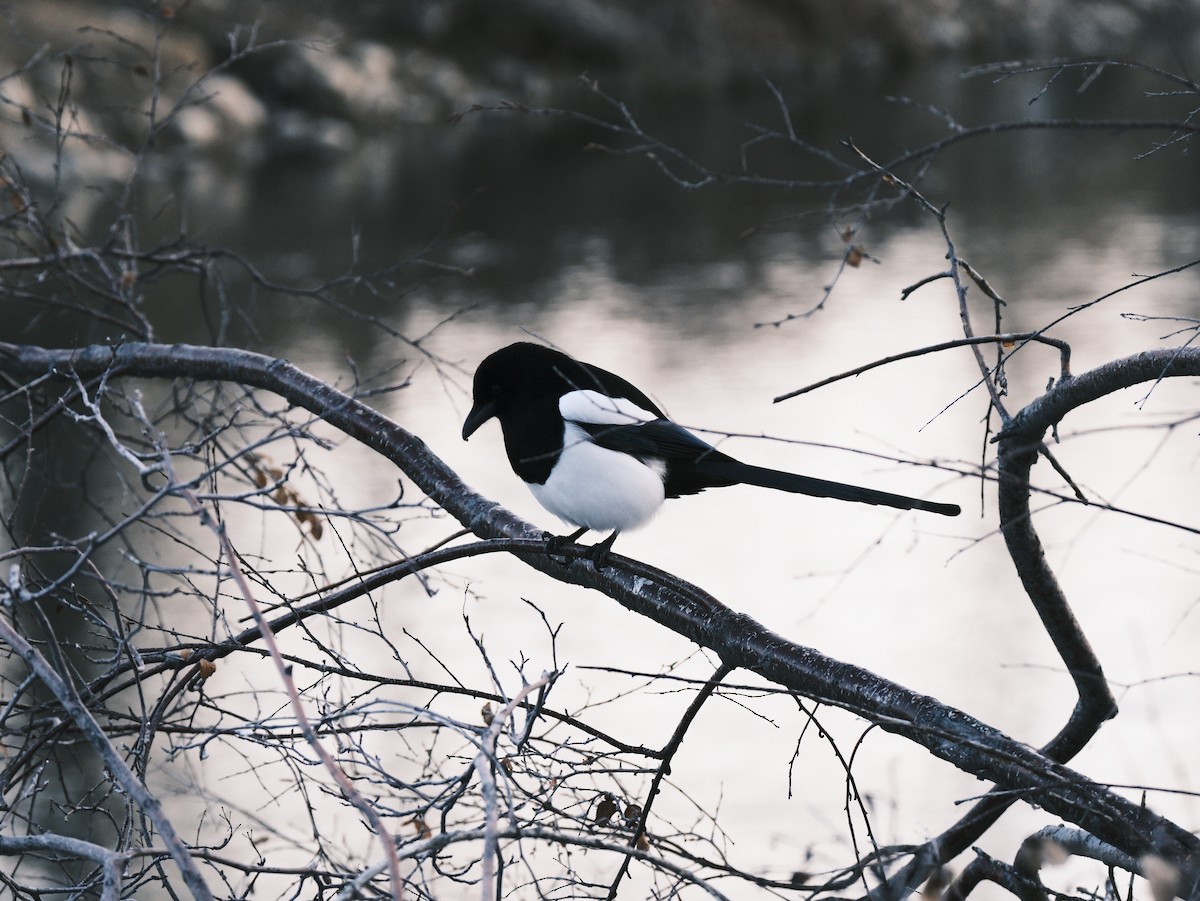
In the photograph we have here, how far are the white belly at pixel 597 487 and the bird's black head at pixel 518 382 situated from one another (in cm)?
12

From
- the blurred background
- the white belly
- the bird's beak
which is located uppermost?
the blurred background

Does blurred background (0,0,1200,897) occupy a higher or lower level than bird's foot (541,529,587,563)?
higher

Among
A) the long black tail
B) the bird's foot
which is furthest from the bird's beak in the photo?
the long black tail

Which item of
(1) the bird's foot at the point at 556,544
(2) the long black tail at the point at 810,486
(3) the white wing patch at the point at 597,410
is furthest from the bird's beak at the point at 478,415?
(2) the long black tail at the point at 810,486

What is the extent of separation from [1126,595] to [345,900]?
7503mm

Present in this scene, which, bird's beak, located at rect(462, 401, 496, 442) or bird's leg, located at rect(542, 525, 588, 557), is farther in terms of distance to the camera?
bird's beak, located at rect(462, 401, 496, 442)

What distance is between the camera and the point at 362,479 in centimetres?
988

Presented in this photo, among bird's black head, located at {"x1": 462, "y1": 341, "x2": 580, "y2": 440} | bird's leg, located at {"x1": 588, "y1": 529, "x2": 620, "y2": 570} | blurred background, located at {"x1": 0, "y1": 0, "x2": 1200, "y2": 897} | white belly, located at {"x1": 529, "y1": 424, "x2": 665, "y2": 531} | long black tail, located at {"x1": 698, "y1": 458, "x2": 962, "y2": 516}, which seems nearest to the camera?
long black tail, located at {"x1": 698, "y1": 458, "x2": 962, "y2": 516}

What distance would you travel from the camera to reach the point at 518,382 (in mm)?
3174

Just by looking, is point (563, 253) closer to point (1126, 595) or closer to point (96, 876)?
point (1126, 595)

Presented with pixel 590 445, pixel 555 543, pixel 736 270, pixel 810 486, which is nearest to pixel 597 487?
pixel 590 445

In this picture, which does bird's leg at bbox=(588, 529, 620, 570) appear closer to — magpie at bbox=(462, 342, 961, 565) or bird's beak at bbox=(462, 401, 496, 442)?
magpie at bbox=(462, 342, 961, 565)

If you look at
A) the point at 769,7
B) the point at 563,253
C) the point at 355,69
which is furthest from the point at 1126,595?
the point at 769,7

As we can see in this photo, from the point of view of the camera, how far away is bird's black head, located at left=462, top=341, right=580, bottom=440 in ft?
10.2
